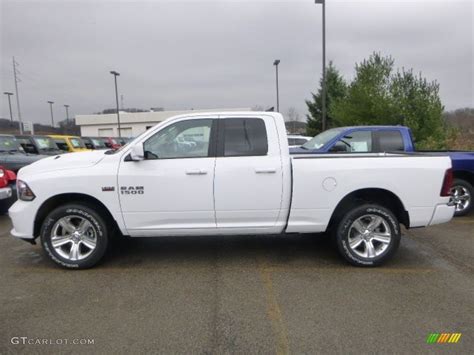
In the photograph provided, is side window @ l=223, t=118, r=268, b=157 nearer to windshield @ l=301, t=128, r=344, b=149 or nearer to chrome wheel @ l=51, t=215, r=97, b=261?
chrome wheel @ l=51, t=215, r=97, b=261

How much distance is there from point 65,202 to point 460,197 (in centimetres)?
708

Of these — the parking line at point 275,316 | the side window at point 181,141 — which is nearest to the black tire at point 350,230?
the parking line at point 275,316

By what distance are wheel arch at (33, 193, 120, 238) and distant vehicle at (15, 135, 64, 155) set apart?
25.1ft

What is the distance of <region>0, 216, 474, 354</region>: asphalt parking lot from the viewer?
2.96 meters

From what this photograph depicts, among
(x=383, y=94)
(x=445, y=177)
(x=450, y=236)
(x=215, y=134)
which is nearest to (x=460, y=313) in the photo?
(x=445, y=177)

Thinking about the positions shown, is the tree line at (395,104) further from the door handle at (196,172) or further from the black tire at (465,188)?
the door handle at (196,172)

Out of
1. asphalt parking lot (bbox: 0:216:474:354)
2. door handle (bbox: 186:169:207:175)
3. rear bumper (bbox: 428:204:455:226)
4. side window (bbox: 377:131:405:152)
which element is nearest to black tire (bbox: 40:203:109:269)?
asphalt parking lot (bbox: 0:216:474:354)

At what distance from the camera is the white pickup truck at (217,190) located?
4223mm

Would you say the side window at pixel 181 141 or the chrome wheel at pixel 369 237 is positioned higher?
the side window at pixel 181 141

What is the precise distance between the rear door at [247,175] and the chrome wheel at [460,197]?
4.67 m

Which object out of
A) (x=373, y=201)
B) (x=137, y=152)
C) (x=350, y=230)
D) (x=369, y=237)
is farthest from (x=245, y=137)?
(x=369, y=237)

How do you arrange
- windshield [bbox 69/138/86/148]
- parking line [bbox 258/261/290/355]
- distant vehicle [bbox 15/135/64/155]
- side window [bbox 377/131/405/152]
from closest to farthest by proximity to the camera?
parking line [bbox 258/261/290/355], side window [bbox 377/131/405/152], distant vehicle [bbox 15/135/64/155], windshield [bbox 69/138/86/148]

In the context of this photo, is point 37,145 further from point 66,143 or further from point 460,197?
point 460,197

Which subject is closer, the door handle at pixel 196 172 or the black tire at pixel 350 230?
the door handle at pixel 196 172
